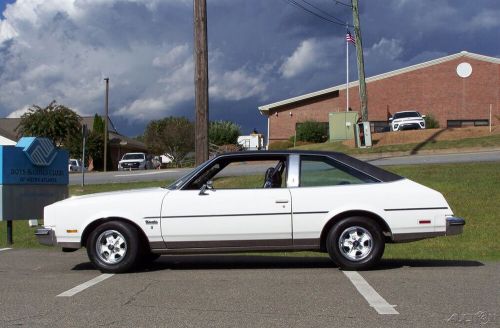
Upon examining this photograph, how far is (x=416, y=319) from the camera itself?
18.5 feet

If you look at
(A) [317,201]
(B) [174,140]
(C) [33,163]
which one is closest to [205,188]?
(A) [317,201]

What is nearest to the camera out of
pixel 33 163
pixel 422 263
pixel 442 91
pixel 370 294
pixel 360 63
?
pixel 370 294

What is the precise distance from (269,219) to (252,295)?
143cm

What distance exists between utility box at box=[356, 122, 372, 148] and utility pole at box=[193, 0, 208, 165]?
51.5ft

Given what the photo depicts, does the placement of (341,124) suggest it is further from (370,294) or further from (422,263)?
(370,294)

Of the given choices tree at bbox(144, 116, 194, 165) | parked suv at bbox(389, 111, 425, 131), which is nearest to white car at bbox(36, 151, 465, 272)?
parked suv at bbox(389, 111, 425, 131)

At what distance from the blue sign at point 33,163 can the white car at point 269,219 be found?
4021 millimetres

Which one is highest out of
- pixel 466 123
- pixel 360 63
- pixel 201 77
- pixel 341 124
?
pixel 360 63

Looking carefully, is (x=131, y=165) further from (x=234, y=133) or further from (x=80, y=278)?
(x=80, y=278)

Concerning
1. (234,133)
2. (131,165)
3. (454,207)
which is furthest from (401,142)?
(234,133)

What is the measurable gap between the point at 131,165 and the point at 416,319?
4168 centimetres

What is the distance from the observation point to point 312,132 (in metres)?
46.9

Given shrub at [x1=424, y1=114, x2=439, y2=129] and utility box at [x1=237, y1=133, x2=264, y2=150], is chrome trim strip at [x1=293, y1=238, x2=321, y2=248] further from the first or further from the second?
utility box at [x1=237, y1=133, x2=264, y2=150]

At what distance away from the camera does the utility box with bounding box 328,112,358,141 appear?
39.3 metres
